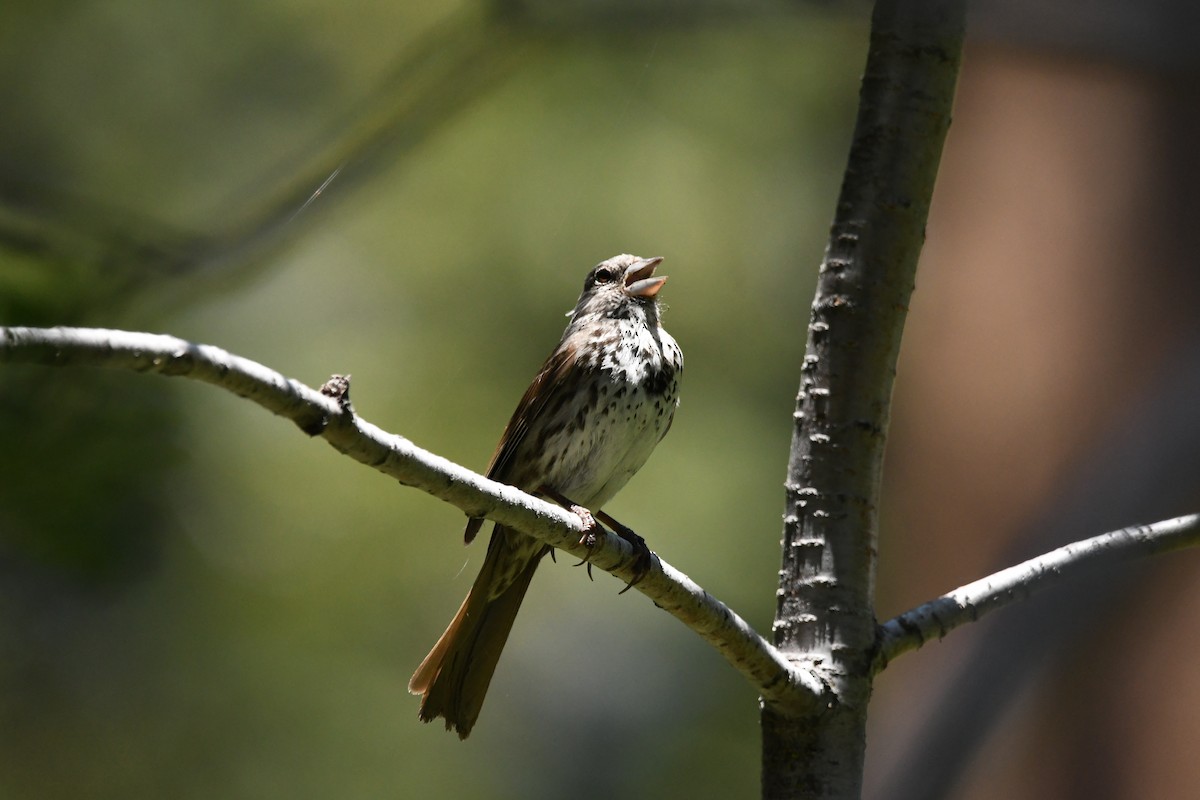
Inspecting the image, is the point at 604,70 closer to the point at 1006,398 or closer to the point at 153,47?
the point at 153,47

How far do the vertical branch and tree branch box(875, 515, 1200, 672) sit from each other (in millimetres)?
68

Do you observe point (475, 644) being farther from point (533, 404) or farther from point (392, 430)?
point (392, 430)

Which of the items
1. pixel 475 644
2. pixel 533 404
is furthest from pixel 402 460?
pixel 533 404

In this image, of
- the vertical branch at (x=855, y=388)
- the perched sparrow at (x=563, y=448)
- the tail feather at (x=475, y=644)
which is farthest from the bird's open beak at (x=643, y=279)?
the vertical branch at (x=855, y=388)

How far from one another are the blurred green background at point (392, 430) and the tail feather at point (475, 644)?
5.77ft

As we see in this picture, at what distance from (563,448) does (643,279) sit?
742 mm

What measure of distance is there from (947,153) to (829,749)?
6.30 meters

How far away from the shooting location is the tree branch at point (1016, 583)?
2465 millimetres

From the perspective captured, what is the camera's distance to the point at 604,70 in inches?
280

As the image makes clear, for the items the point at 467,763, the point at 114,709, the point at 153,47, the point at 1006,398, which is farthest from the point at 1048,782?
the point at 153,47

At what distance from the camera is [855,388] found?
106 inches

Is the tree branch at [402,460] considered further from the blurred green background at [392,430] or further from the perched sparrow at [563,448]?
the blurred green background at [392,430]

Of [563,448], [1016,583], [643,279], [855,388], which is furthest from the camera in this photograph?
[643,279]

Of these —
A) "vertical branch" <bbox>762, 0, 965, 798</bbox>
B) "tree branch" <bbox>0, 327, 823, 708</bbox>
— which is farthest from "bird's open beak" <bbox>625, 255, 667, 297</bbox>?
"tree branch" <bbox>0, 327, 823, 708</bbox>
